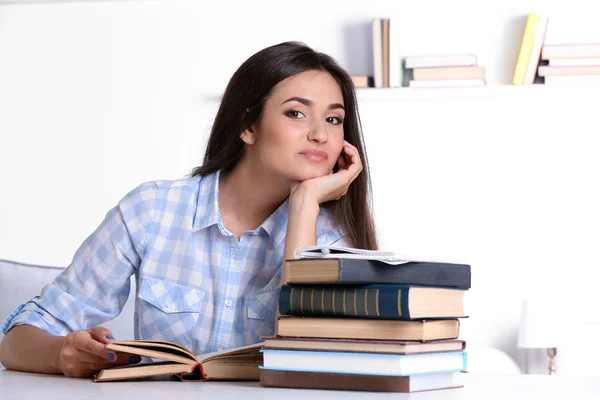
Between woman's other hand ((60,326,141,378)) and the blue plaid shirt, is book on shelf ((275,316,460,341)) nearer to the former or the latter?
woman's other hand ((60,326,141,378))

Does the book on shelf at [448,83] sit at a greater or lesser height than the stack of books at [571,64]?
lesser

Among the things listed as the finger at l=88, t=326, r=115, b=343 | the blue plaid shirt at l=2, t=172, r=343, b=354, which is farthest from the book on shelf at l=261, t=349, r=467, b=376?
the blue plaid shirt at l=2, t=172, r=343, b=354

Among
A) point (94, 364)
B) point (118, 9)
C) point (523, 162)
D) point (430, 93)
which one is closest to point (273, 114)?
point (94, 364)

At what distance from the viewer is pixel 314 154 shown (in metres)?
1.69

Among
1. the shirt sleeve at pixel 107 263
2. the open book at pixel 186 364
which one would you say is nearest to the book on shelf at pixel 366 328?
the open book at pixel 186 364

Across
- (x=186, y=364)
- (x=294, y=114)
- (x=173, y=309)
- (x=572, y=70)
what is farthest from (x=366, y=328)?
(x=572, y=70)

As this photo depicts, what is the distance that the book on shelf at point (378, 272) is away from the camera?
900 millimetres

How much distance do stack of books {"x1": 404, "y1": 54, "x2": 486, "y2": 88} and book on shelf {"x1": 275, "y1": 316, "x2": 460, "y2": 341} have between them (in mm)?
2543

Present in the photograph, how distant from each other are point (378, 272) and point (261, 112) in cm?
91

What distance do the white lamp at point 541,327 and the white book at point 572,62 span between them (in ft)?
3.27

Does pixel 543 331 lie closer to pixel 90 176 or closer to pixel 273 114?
pixel 273 114

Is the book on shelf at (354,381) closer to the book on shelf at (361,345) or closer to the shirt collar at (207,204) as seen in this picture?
the book on shelf at (361,345)

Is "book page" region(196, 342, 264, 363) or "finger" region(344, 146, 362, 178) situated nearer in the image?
"book page" region(196, 342, 264, 363)

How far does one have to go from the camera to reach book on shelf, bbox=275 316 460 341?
35.0 inches
